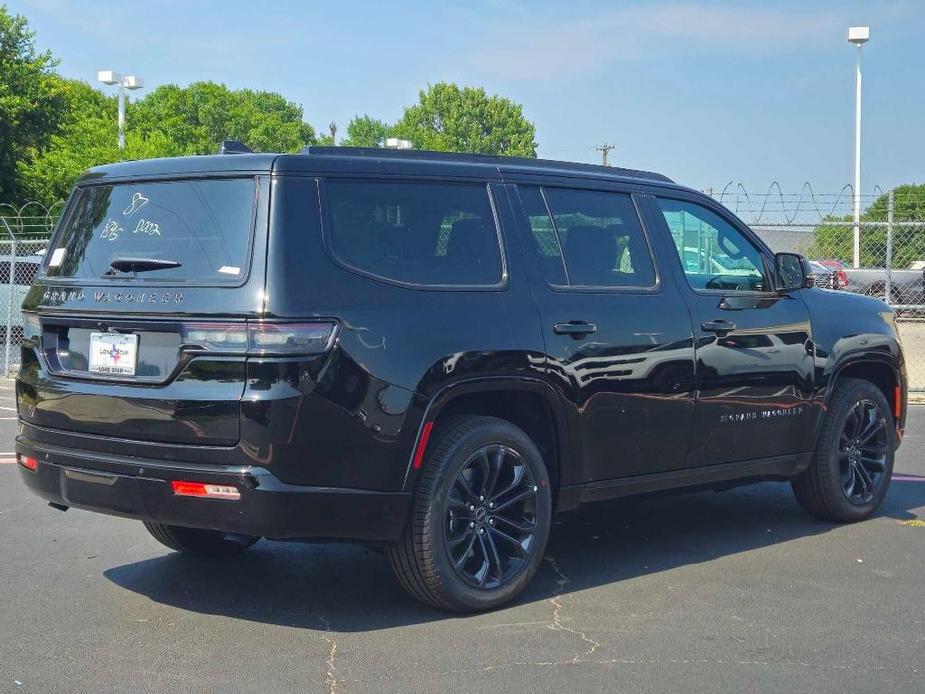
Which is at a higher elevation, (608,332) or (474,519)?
(608,332)

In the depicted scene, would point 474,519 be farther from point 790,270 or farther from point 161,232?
point 790,270

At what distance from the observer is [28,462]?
17.3 feet

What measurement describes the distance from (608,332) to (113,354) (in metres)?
2.20

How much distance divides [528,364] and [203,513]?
1.52 meters

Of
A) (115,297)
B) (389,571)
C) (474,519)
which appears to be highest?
(115,297)

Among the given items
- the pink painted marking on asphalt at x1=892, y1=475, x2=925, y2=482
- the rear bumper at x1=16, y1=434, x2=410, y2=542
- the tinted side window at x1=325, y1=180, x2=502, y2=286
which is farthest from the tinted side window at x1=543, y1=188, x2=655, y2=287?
the pink painted marking on asphalt at x1=892, y1=475, x2=925, y2=482

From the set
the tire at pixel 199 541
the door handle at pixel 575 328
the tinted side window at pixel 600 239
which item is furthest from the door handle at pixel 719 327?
the tire at pixel 199 541

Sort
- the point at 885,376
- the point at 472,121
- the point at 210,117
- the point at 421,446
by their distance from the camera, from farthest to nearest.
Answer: the point at 472,121 → the point at 210,117 → the point at 885,376 → the point at 421,446

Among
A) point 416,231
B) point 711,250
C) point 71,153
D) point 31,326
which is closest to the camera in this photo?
point 416,231

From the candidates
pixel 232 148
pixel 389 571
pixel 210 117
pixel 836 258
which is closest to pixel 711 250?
pixel 389 571

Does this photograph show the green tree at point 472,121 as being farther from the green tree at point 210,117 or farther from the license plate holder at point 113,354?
the license plate holder at point 113,354

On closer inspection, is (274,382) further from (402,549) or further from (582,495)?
(582,495)

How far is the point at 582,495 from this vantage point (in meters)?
5.68

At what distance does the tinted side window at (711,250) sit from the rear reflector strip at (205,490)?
274 cm
